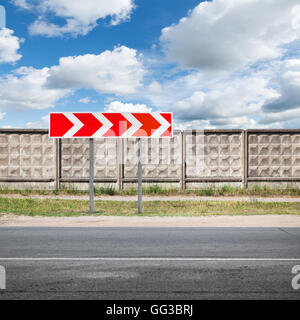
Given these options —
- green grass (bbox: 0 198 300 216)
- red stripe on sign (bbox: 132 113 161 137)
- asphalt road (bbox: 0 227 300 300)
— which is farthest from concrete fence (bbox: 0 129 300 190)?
asphalt road (bbox: 0 227 300 300)

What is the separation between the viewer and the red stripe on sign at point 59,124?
10.3m

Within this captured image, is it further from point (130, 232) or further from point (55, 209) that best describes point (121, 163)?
point (130, 232)

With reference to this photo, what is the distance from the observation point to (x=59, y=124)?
10328 mm

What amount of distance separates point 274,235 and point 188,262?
2907 mm

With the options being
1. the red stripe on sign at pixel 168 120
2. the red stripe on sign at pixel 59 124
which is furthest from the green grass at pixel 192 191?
the red stripe on sign at pixel 59 124

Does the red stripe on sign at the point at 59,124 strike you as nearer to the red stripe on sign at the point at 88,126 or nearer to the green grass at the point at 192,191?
the red stripe on sign at the point at 88,126

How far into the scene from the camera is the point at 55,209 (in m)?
11.4

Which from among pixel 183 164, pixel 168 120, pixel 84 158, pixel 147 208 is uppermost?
pixel 168 120

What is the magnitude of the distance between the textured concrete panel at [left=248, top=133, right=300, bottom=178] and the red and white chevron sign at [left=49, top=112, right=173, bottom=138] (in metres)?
6.94

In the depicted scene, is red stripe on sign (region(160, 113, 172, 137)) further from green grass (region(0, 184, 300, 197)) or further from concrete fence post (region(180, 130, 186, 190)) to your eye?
concrete fence post (region(180, 130, 186, 190))

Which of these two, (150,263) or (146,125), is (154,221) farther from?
(150,263)

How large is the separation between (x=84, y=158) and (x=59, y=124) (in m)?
5.76

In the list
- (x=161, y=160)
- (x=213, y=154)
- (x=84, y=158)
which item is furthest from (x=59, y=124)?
(x=213, y=154)

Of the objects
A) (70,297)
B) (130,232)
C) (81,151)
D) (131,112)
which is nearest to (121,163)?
(81,151)
